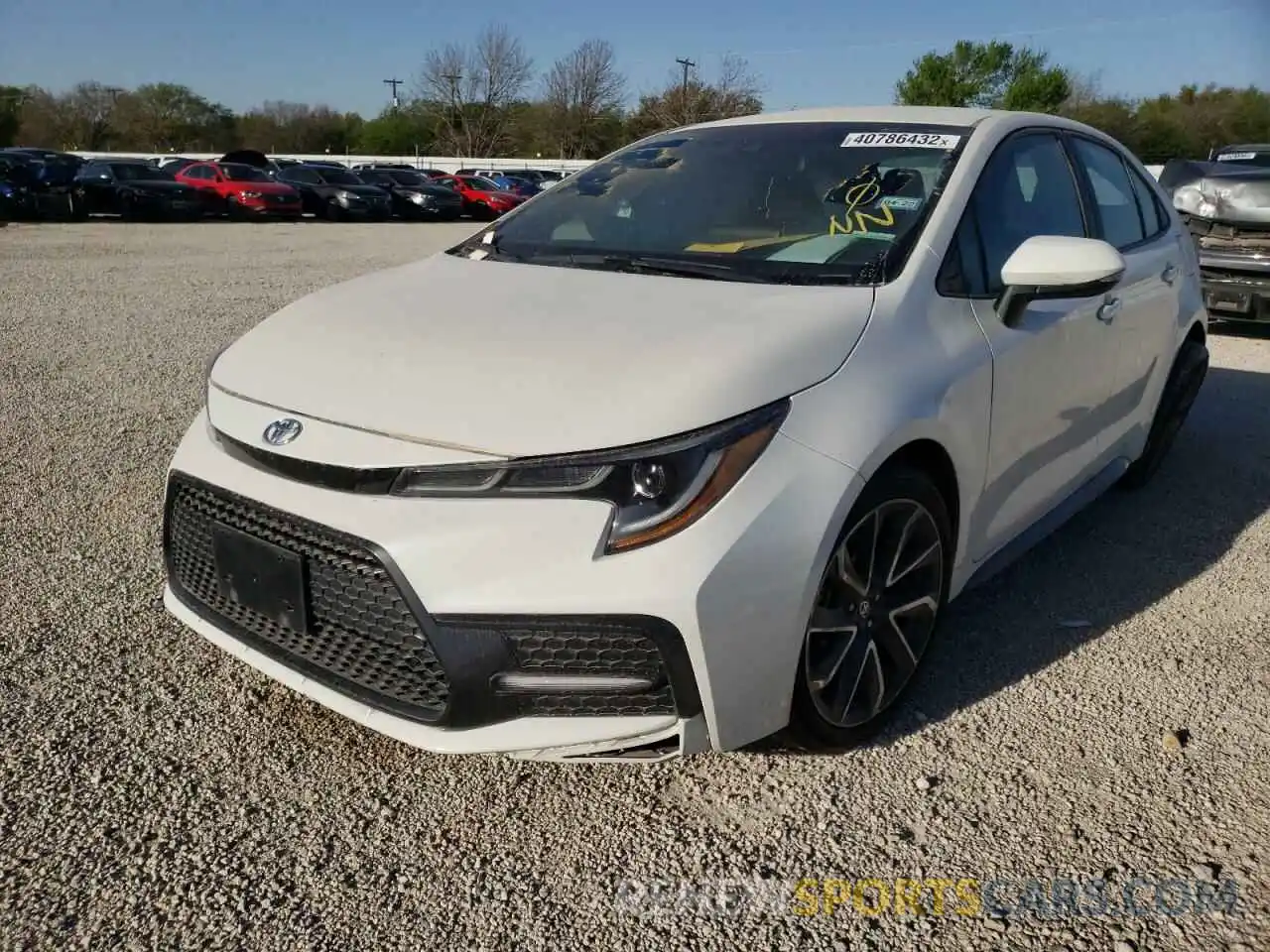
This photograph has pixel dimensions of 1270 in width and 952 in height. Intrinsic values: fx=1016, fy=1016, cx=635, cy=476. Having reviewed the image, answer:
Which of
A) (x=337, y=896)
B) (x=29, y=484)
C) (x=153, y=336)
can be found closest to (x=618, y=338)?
(x=337, y=896)

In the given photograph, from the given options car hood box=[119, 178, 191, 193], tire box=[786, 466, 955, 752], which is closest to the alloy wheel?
tire box=[786, 466, 955, 752]

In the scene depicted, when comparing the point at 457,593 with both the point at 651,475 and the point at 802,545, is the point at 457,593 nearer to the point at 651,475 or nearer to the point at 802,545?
the point at 651,475

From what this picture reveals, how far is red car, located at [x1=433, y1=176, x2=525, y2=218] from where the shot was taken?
28328 mm

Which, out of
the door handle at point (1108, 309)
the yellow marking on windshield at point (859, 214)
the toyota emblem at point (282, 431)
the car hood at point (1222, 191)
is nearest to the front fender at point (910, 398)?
the yellow marking on windshield at point (859, 214)

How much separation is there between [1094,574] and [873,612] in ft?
5.37

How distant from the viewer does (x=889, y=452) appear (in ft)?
7.57

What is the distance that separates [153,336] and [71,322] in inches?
41.0

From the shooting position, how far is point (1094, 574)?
3.70 m

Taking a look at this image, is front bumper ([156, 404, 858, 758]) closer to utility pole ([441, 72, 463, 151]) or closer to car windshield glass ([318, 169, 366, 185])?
car windshield glass ([318, 169, 366, 185])

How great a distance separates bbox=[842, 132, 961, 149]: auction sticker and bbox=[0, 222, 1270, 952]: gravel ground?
1.51m

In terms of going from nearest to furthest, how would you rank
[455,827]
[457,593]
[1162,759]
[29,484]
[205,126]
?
[457,593] → [455,827] → [1162,759] → [29,484] → [205,126]

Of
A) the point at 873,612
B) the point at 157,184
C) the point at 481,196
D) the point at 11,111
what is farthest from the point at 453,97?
the point at 873,612

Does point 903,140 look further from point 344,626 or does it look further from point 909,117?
point 344,626

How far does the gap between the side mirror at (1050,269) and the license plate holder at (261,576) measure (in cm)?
195
